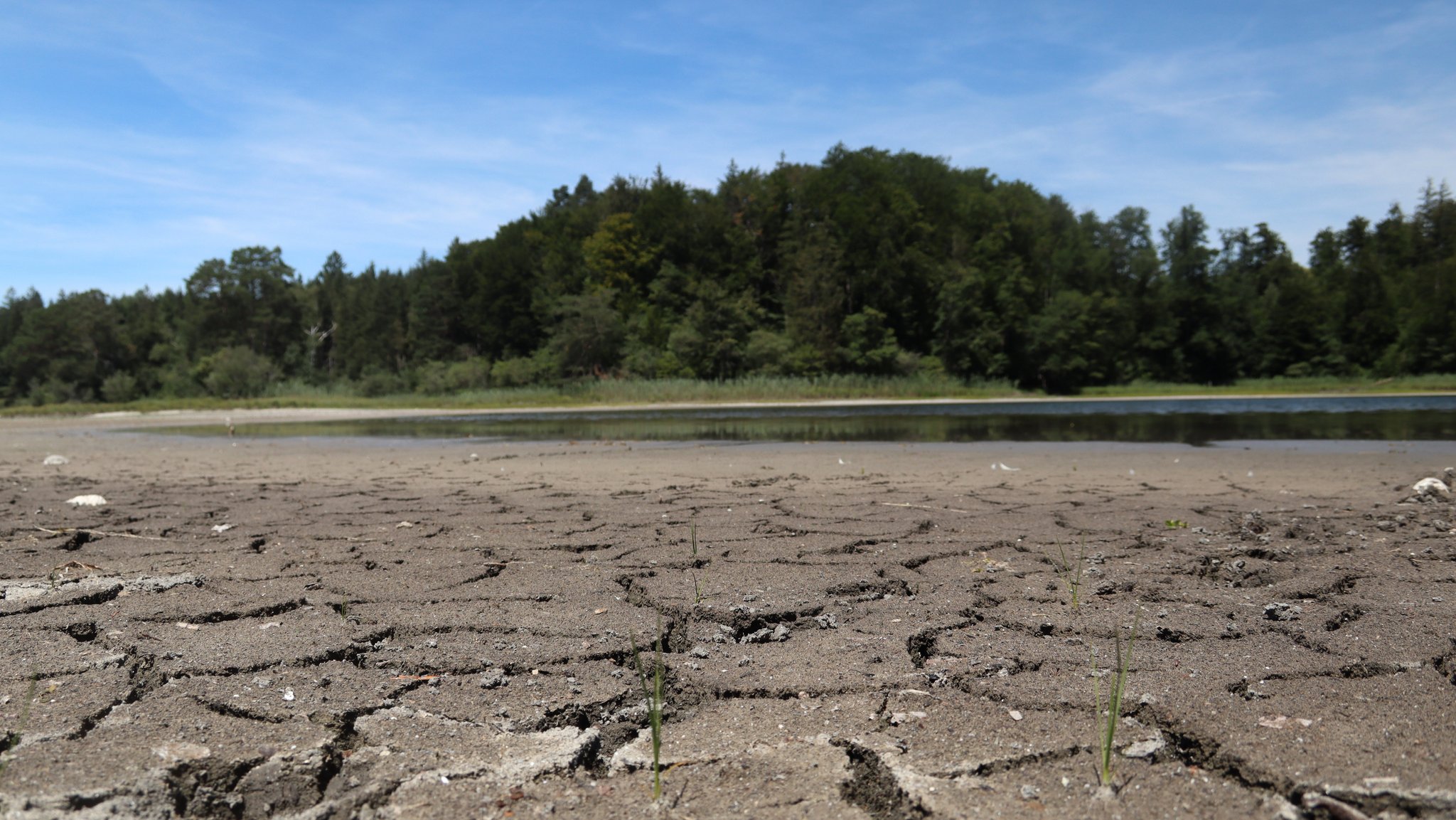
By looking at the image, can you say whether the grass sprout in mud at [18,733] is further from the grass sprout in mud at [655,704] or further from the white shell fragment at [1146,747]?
the white shell fragment at [1146,747]

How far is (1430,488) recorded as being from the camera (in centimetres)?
607

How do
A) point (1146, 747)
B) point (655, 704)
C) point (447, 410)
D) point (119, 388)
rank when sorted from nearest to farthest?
point (1146, 747) < point (655, 704) < point (447, 410) < point (119, 388)

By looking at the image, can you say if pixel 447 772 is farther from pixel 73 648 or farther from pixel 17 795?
pixel 73 648

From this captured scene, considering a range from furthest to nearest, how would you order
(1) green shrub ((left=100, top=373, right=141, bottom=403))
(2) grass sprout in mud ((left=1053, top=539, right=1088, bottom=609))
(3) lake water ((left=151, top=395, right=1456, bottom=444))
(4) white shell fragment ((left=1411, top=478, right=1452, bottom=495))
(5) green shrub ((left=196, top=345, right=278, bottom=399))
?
(1) green shrub ((left=100, top=373, right=141, bottom=403)) < (5) green shrub ((left=196, top=345, right=278, bottom=399)) < (3) lake water ((left=151, top=395, right=1456, bottom=444)) < (4) white shell fragment ((left=1411, top=478, right=1452, bottom=495)) < (2) grass sprout in mud ((left=1053, top=539, right=1088, bottom=609))

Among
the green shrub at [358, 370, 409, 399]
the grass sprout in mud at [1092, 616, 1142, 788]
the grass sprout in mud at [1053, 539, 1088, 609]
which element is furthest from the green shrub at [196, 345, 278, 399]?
the grass sprout in mud at [1092, 616, 1142, 788]

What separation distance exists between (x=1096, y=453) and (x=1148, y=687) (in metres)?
8.82

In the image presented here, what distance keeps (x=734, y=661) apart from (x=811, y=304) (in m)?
47.3

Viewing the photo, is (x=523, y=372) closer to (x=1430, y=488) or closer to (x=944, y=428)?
(x=944, y=428)

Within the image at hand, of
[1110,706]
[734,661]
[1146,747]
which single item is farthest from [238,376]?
[1146,747]

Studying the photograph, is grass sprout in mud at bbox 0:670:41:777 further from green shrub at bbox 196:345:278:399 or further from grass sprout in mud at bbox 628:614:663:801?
green shrub at bbox 196:345:278:399

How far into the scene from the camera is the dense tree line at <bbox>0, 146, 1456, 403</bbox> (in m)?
49.0

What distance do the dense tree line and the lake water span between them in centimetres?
1940

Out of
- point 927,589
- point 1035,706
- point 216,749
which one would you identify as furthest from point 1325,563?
point 216,749

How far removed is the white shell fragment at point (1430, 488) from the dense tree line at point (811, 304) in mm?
38268
